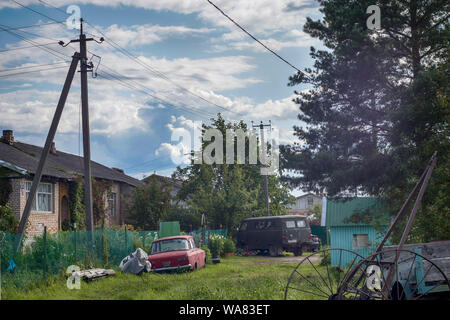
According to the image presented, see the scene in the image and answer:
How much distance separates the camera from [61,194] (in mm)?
32094

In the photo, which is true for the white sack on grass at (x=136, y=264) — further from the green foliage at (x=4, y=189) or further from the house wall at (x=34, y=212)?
the green foliage at (x=4, y=189)

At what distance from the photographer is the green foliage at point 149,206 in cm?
3619

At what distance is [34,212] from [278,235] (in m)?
13.9

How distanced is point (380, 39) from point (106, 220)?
2560 centimetres

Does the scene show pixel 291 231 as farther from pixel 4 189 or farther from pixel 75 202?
pixel 4 189

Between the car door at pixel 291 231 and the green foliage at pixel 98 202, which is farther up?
the green foliage at pixel 98 202

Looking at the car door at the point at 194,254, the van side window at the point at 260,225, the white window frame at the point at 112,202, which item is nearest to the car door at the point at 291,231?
the van side window at the point at 260,225

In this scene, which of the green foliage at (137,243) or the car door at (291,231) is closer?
the green foliage at (137,243)

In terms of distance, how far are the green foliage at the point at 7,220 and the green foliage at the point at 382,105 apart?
1339cm

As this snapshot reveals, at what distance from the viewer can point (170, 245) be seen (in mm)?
20047

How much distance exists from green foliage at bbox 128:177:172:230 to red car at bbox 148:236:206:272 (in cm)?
1552
